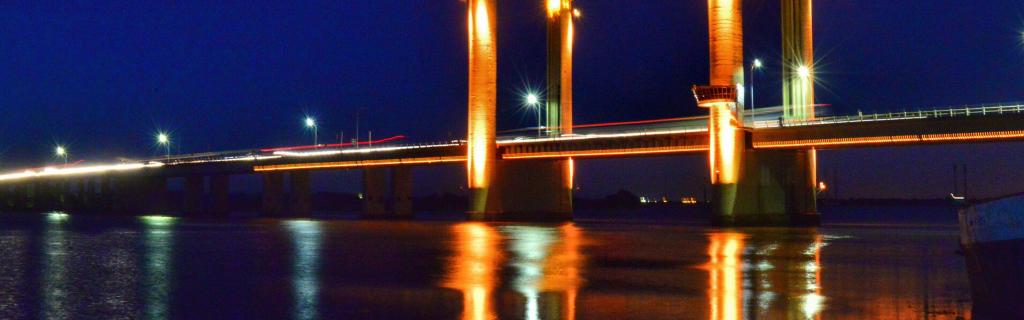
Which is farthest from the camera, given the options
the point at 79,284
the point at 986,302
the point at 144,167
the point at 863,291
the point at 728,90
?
the point at 144,167

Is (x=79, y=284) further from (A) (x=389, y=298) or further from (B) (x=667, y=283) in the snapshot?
(B) (x=667, y=283)

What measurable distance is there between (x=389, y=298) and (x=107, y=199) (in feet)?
530

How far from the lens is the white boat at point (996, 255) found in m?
16.3

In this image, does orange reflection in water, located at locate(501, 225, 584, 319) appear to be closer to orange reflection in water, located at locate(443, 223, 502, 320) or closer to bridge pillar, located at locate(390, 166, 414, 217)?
orange reflection in water, located at locate(443, 223, 502, 320)

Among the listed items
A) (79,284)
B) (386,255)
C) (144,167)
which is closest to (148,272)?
(79,284)

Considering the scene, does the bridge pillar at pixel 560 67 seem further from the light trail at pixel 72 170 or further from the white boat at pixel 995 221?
the white boat at pixel 995 221

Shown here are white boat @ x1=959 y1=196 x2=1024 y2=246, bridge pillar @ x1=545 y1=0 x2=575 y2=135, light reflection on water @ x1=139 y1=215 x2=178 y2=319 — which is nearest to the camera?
white boat @ x1=959 y1=196 x2=1024 y2=246

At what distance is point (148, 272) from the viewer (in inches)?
1163

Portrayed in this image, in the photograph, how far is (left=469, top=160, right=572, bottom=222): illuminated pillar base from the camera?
102838 mm

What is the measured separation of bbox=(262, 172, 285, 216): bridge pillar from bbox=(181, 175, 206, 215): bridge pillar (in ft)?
42.1

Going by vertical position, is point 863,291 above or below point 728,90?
below

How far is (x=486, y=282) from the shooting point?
1025 inches

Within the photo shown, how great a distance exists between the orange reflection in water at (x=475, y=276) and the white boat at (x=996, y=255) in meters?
8.50

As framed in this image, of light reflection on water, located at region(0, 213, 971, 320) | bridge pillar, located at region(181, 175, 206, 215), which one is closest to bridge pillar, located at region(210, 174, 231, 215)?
bridge pillar, located at region(181, 175, 206, 215)
